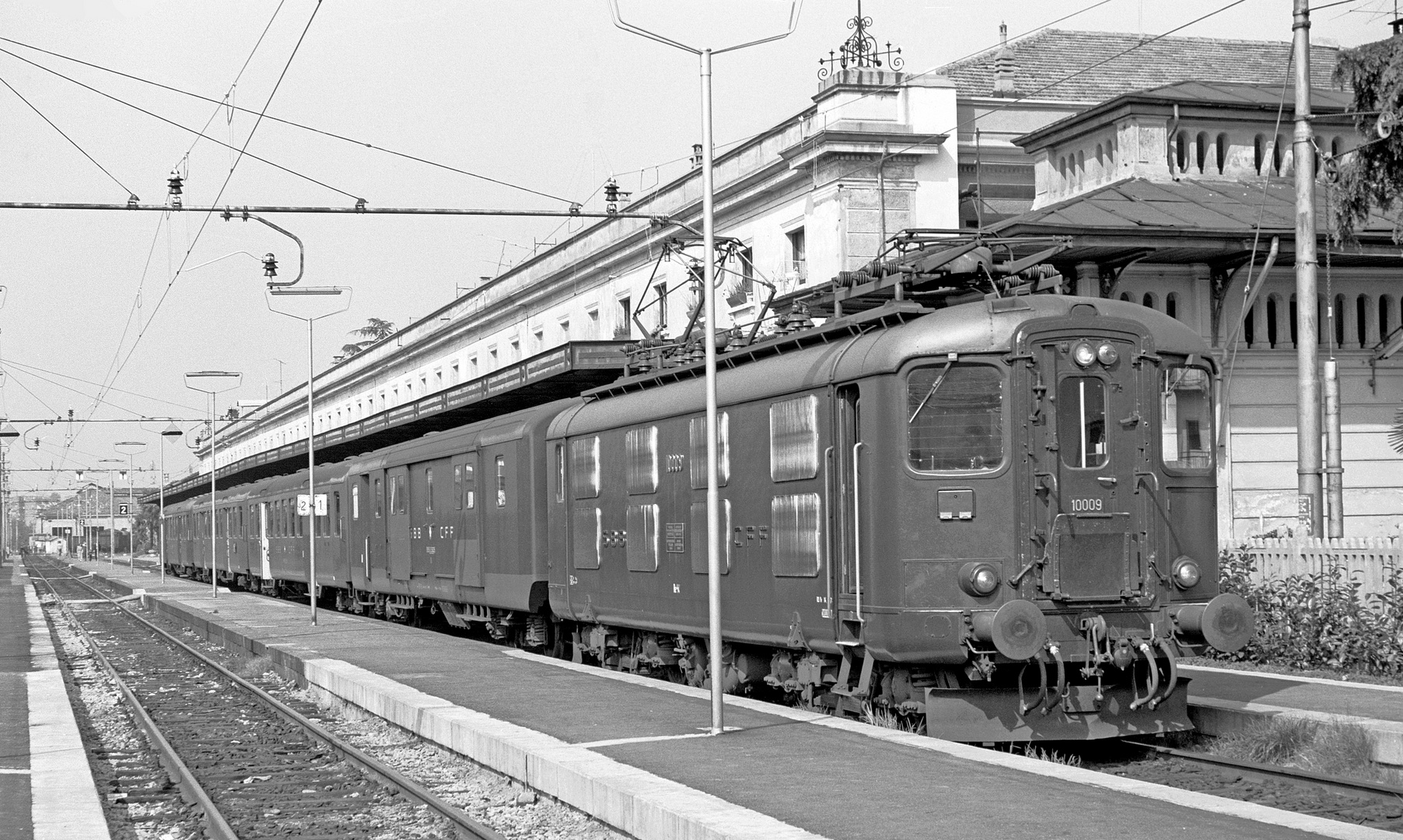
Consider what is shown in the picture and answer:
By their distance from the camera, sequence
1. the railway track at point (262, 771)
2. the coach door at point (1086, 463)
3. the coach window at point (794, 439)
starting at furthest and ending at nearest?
the coach window at point (794, 439) < the coach door at point (1086, 463) < the railway track at point (262, 771)

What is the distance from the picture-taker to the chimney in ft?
125

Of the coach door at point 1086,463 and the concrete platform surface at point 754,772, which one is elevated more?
the coach door at point 1086,463

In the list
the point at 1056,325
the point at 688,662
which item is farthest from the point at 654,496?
the point at 1056,325

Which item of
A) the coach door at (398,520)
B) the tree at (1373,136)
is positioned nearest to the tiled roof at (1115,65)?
the coach door at (398,520)

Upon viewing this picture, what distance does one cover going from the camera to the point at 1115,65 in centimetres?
4281

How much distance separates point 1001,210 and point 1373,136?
16.6 meters

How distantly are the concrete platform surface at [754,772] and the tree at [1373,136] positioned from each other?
29.7ft

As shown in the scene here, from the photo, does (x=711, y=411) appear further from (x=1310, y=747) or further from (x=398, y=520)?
(x=398, y=520)

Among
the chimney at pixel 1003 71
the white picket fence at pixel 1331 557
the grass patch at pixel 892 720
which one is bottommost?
the grass patch at pixel 892 720

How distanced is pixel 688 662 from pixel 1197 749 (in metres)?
5.68

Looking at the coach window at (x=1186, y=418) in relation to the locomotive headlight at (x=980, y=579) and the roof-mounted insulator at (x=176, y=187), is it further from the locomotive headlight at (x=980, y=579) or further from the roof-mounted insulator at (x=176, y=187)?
the roof-mounted insulator at (x=176, y=187)

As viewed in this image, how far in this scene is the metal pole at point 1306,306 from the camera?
17844mm

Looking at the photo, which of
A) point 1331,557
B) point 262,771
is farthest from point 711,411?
point 1331,557

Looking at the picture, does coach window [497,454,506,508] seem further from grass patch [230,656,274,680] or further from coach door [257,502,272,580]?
coach door [257,502,272,580]
